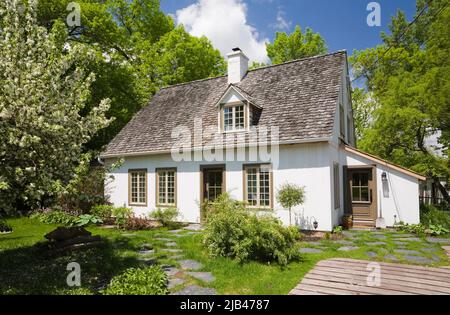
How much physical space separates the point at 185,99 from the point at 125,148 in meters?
4.39

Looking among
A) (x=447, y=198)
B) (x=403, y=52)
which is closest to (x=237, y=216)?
(x=447, y=198)

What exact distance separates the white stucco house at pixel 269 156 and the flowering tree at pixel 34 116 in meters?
7.19

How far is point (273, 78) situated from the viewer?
15.5 metres

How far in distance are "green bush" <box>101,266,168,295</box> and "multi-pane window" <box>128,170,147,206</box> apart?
9.47 metres

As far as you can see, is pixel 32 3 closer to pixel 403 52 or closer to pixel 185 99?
pixel 185 99

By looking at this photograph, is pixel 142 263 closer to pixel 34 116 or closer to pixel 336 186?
pixel 34 116

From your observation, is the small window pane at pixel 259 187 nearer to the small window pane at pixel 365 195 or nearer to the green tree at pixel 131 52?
the small window pane at pixel 365 195

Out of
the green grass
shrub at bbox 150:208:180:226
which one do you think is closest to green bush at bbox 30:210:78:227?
shrub at bbox 150:208:180:226

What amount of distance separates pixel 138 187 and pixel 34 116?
35.3ft

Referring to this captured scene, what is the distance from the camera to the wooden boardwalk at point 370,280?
5.22m

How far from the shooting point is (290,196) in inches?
434

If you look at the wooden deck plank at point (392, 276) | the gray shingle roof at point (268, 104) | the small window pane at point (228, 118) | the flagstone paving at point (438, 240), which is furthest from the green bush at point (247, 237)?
the small window pane at point (228, 118)

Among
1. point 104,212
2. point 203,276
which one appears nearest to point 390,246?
point 203,276
